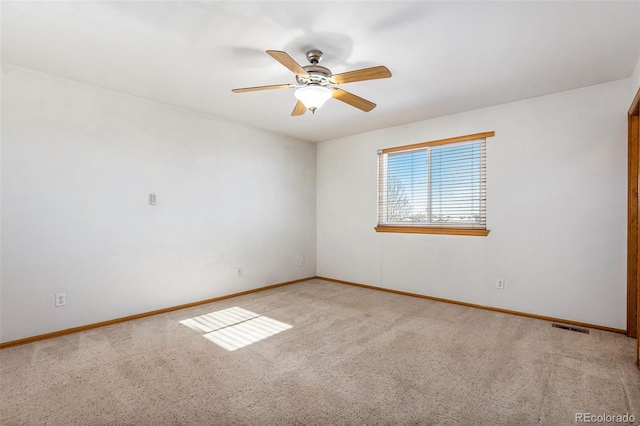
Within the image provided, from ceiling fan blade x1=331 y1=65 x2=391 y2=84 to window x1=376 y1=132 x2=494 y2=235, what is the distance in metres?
2.23

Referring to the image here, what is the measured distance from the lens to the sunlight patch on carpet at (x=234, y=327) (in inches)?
112

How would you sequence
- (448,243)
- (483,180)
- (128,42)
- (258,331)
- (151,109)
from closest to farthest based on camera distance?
(128,42), (258,331), (151,109), (483,180), (448,243)

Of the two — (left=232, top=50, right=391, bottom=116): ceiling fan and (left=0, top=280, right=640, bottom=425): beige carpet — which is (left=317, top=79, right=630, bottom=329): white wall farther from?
(left=232, top=50, right=391, bottom=116): ceiling fan

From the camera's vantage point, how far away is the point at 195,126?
13.2 ft

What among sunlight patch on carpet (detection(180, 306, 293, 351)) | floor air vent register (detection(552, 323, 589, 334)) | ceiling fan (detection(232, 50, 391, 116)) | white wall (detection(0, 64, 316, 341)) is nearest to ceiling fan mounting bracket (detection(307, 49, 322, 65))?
ceiling fan (detection(232, 50, 391, 116))

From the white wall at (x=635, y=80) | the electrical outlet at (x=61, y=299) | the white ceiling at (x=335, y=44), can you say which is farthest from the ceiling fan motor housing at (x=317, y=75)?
the electrical outlet at (x=61, y=299)

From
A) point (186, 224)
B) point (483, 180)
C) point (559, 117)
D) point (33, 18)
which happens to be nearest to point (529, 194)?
point (483, 180)

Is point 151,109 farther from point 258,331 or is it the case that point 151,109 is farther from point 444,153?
point 444,153

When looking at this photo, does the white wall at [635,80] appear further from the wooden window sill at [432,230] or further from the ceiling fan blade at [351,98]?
the ceiling fan blade at [351,98]

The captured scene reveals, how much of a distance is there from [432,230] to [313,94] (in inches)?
105

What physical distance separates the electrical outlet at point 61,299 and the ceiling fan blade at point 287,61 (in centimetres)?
298

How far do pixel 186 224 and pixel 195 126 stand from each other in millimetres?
1257

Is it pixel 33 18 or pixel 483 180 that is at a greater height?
pixel 33 18

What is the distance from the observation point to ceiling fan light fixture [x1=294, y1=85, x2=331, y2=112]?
8.04 feet
